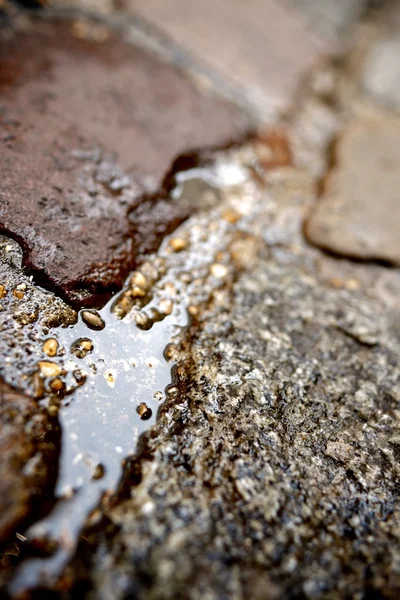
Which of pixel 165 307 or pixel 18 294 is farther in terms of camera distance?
pixel 165 307

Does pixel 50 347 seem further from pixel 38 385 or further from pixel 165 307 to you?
pixel 165 307

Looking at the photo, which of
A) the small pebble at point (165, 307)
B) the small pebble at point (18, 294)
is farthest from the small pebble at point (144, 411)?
the small pebble at point (18, 294)

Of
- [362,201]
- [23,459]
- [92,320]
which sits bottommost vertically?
[23,459]

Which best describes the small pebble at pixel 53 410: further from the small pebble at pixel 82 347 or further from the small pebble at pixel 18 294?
the small pebble at pixel 18 294

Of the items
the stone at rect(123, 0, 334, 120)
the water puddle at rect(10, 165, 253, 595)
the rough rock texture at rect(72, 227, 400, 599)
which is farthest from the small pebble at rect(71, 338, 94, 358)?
the stone at rect(123, 0, 334, 120)

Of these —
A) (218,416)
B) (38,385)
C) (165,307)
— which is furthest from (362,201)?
(38,385)

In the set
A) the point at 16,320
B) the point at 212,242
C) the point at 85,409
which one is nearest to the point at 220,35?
the point at 212,242
